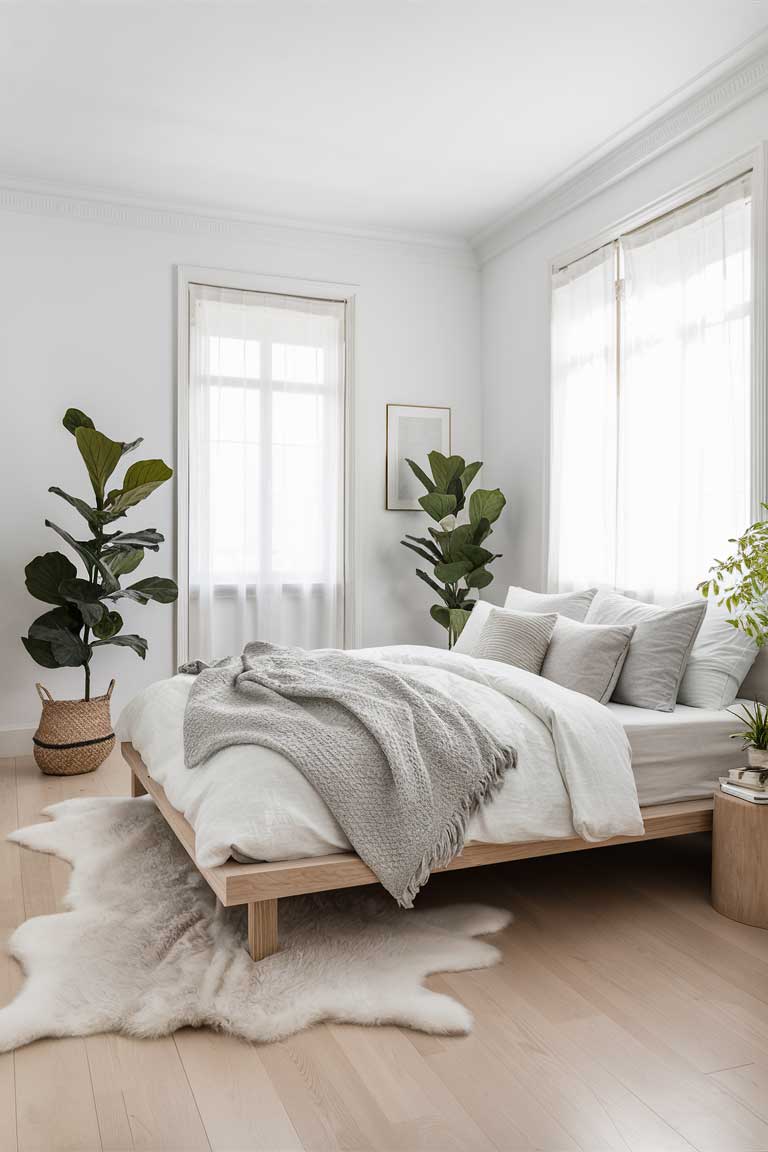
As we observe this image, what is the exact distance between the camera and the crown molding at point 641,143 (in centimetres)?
342

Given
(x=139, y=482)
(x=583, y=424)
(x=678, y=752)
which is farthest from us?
(x=583, y=424)

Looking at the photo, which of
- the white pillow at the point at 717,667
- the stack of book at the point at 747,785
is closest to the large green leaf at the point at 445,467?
the white pillow at the point at 717,667

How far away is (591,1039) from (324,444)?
12.6ft

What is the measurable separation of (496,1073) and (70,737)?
3029 millimetres

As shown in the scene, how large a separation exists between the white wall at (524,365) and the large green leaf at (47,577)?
2.51m

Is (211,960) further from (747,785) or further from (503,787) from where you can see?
(747,785)

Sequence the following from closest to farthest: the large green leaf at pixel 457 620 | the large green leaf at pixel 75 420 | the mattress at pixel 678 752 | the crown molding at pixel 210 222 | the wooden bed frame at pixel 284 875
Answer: the wooden bed frame at pixel 284 875
the mattress at pixel 678 752
the large green leaf at pixel 75 420
the crown molding at pixel 210 222
the large green leaf at pixel 457 620

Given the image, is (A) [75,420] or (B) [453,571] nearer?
(A) [75,420]

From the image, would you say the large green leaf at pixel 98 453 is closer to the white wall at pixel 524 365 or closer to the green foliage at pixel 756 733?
the white wall at pixel 524 365

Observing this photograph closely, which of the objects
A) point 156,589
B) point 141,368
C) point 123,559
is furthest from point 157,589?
point 141,368

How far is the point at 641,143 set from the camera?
405 centimetres

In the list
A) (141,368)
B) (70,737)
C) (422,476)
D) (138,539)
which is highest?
(141,368)

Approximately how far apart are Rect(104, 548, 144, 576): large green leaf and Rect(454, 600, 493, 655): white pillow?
1.71 m

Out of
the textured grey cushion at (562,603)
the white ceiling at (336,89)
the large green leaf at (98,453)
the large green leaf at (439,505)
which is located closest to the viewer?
the white ceiling at (336,89)
